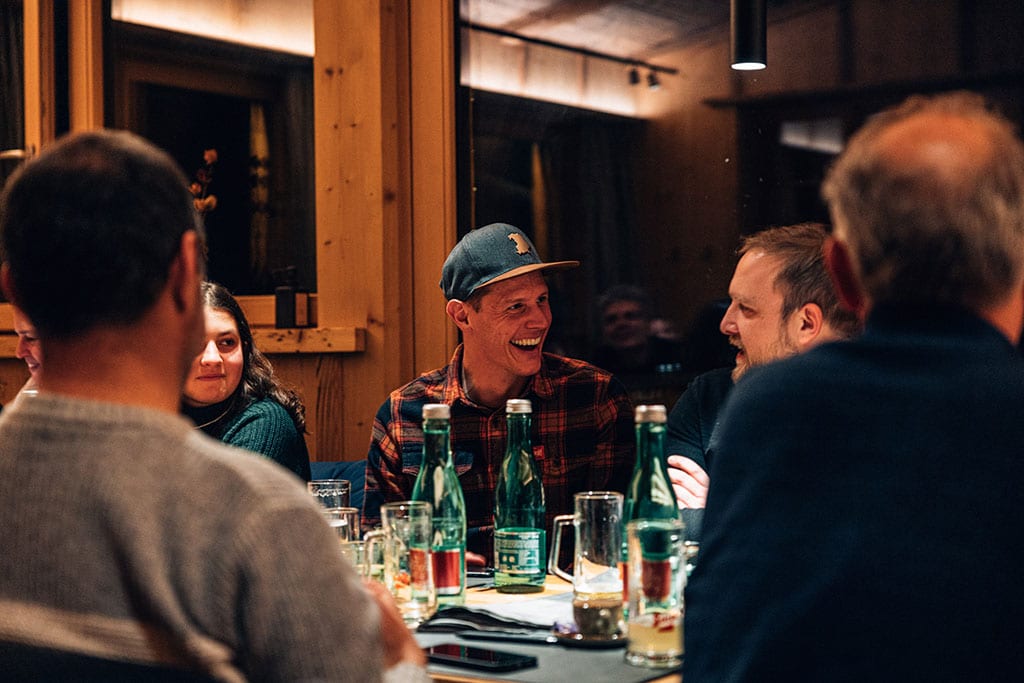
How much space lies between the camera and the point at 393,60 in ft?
13.4

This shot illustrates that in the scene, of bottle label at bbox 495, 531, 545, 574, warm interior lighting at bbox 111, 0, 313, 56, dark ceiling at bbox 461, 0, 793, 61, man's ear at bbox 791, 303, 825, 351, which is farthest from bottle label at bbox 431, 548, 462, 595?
warm interior lighting at bbox 111, 0, 313, 56

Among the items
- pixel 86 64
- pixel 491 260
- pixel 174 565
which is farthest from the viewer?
pixel 86 64

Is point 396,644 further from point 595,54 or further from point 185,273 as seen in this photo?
point 595,54

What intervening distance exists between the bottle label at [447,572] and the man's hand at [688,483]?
56 cm

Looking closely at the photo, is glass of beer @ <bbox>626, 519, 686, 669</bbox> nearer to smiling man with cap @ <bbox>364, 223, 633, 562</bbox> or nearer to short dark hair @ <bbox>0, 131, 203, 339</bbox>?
short dark hair @ <bbox>0, 131, 203, 339</bbox>

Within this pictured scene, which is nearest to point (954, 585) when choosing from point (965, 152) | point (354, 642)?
point (965, 152)

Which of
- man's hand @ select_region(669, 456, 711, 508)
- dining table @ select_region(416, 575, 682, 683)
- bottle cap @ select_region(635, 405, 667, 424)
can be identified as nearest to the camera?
dining table @ select_region(416, 575, 682, 683)

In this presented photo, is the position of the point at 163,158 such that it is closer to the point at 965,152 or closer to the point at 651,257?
the point at 965,152

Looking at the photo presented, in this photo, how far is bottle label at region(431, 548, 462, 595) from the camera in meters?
2.06

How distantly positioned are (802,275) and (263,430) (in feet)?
4.45

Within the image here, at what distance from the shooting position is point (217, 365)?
10.4 ft

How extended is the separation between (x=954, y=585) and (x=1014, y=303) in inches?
11.5

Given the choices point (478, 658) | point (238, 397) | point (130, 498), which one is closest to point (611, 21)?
point (238, 397)

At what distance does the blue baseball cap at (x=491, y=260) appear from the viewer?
307 centimetres
